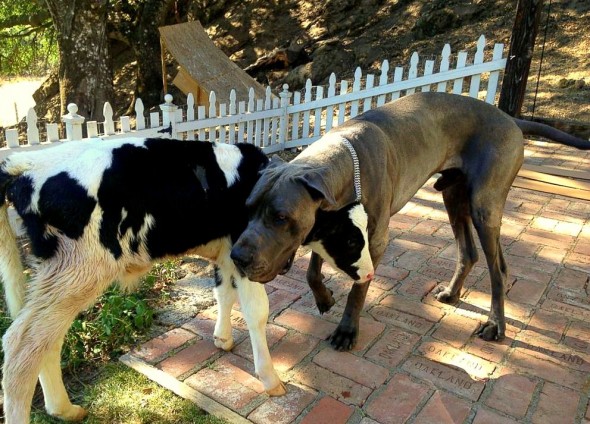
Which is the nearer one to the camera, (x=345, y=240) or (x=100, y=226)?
(x=100, y=226)

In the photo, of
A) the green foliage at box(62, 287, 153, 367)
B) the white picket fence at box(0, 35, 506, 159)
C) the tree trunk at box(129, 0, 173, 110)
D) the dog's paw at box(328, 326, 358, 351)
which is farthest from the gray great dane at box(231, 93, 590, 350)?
the tree trunk at box(129, 0, 173, 110)

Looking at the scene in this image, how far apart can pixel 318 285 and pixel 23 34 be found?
12.2 meters

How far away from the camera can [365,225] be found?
2.67 meters

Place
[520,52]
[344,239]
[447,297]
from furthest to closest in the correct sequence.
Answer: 1. [520,52]
2. [447,297]
3. [344,239]

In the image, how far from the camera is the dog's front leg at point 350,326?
3.07 metres

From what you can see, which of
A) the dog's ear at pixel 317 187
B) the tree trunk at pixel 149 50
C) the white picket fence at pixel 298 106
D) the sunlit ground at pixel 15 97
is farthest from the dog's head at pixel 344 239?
the sunlit ground at pixel 15 97

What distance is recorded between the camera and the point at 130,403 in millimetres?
2672

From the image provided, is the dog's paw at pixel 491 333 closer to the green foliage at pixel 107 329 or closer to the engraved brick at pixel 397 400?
the engraved brick at pixel 397 400

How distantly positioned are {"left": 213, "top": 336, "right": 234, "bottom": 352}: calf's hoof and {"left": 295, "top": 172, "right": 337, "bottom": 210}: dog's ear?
118cm

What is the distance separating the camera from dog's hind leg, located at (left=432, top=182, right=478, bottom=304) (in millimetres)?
3602

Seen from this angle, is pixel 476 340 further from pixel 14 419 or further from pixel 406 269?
pixel 14 419

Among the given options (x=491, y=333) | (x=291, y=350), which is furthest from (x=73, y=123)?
(x=491, y=333)

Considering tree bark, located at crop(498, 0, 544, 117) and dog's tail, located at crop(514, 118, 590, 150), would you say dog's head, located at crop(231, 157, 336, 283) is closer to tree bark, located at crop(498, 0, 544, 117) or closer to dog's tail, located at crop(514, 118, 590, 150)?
dog's tail, located at crop(514, 118, 590, 150)

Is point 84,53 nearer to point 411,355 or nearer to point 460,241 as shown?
point 460,241
